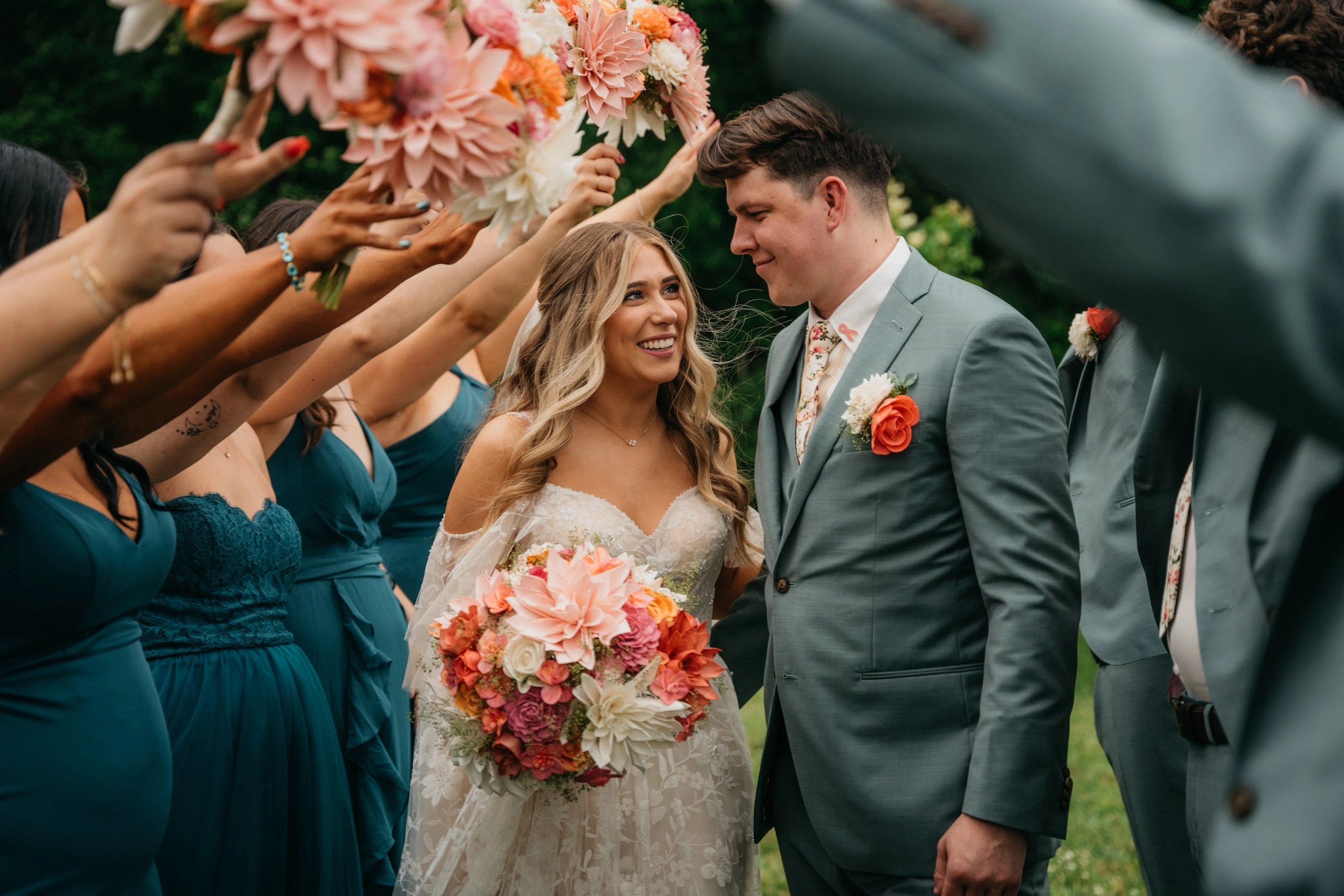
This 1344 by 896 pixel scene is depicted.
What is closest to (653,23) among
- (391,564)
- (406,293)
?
(406,293)

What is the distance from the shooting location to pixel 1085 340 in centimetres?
328

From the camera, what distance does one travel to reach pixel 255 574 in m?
3.36

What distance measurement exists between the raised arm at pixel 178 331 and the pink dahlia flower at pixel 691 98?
4.79 feet

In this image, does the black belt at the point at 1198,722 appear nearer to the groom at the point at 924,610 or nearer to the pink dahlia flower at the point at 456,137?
the groom at the point at 924,610

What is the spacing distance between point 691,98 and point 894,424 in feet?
3.81

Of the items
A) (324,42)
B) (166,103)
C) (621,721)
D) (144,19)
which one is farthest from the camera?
(166,103)

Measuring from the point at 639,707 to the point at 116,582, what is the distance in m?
1.23

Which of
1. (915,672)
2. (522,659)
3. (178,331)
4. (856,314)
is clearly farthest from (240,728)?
(856,314)

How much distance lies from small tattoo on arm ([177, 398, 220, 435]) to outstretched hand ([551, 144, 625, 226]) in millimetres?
1044

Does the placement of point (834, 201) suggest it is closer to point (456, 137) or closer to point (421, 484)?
point (456, 137)

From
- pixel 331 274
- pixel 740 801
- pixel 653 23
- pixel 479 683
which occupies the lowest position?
pixel 740 801

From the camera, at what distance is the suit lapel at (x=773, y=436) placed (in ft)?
10.1

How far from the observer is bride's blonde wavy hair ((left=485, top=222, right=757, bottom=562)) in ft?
11.9

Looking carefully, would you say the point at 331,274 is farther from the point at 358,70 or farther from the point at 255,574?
the point at 255,574
